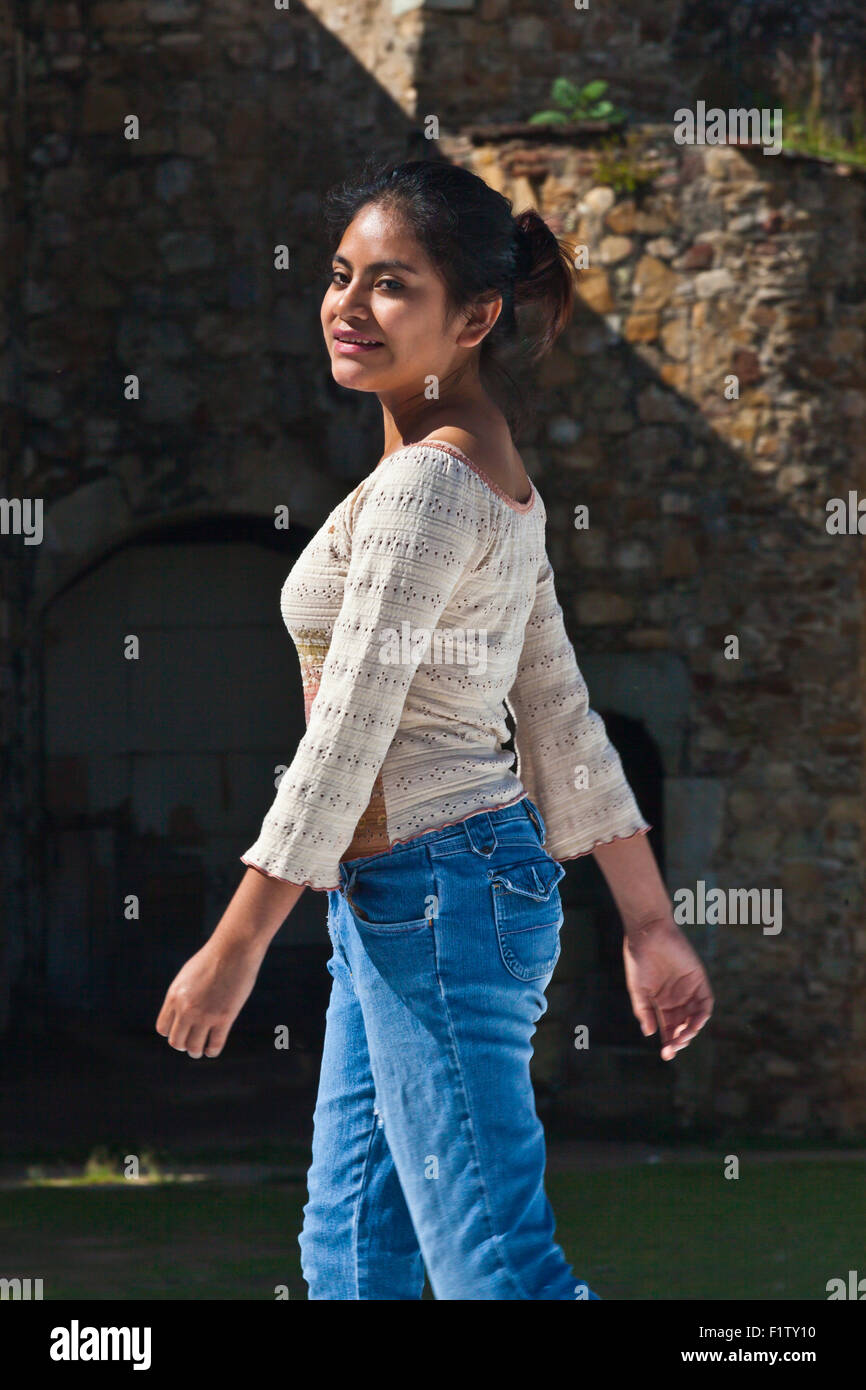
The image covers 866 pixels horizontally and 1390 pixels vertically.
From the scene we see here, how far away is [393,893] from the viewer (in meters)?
2.23

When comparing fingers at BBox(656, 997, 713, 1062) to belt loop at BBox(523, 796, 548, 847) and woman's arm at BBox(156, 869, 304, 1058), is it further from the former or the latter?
woman's arm at BBox(156, 869, 304, 1058)

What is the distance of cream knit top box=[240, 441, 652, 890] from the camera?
218 centimetres

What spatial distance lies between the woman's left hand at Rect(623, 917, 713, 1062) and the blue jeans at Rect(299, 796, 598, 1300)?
306 mm

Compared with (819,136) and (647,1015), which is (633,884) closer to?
(647,1015)

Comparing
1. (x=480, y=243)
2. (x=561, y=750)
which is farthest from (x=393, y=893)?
(x=480, y=243)

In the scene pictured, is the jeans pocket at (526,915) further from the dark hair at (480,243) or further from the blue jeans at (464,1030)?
the dark hair at (480,243)

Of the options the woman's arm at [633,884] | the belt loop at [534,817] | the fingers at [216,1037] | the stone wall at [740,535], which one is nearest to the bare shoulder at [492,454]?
the belt loop at [534,817]

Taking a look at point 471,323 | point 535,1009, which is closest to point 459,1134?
point 535,1009

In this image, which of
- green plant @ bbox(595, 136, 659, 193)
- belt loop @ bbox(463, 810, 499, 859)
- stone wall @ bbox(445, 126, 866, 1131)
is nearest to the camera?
belt loop @ bbox(463, 810, 499, 859)

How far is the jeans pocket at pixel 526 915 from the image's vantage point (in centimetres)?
222

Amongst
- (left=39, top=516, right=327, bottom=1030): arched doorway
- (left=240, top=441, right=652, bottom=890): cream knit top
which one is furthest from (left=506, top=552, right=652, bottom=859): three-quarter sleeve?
(left=39, top=516, right=327, bottom=1030): arched doorway

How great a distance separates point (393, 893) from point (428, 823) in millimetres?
92

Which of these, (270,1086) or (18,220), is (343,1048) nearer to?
(270,1086)

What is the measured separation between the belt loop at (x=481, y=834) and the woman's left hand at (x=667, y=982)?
0.40m
